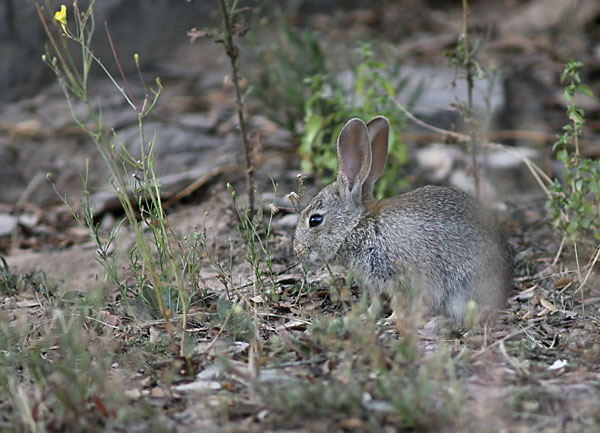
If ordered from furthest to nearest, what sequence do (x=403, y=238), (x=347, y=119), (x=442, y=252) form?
1. (x=347, y=119)
2. (x=403, y=238)
3. (x=442, y=252)

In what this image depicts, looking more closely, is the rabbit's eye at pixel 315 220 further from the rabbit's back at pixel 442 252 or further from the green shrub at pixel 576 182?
the green shrub at pixel 576 182

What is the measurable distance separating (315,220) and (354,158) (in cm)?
56

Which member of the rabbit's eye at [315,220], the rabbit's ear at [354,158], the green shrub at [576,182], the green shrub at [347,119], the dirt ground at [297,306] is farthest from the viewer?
the green shrub at [347,119]

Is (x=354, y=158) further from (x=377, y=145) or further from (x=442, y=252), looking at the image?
(x=442, y=252)

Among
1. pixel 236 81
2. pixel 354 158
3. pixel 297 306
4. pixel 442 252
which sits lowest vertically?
pixel 297 306

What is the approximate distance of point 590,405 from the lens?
10.3 feet

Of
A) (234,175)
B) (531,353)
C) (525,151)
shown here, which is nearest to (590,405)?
(531,353)

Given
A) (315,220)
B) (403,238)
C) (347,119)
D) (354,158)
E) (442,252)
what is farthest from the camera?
(347,119)

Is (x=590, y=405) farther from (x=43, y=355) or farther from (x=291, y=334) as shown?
(x=43, y=355)

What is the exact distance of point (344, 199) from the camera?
524 centimetres

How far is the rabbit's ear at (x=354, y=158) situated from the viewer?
503 centimetres

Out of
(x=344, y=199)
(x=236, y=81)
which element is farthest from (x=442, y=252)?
(x=236, y=81)

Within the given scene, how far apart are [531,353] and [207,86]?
6840mm

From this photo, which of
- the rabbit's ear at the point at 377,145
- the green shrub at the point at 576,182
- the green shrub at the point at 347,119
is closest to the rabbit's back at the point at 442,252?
the rabbit's ear at the point at 377,145
